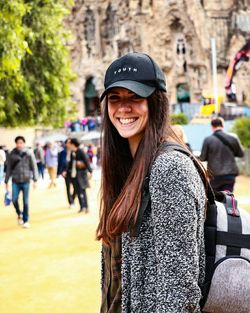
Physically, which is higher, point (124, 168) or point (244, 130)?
point (124, 168)

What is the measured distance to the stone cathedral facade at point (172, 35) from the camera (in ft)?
131

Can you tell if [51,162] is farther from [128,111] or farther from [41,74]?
[128,111]

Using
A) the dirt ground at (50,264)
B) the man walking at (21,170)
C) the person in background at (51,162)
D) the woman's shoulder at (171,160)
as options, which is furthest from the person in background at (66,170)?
the woman's shoulder at (171,160)

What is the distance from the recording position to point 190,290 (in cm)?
176

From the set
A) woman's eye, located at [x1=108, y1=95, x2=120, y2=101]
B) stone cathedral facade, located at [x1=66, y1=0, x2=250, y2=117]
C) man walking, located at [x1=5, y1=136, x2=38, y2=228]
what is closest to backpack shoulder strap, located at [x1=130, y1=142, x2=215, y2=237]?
woman's eye, located at [x1=108, y1=95, x2=120, y2=101]

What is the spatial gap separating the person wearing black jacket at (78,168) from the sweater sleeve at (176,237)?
960 centimetres

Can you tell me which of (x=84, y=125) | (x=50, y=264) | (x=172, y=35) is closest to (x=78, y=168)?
(x=50, y=264)

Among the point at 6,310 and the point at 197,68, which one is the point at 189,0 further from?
the point at 6,310

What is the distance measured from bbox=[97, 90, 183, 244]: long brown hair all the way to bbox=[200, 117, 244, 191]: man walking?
5.39 metres

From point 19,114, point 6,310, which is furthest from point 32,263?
point 19,114

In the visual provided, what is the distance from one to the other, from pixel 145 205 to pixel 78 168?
9685 millimetres

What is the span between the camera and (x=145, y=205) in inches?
71.7

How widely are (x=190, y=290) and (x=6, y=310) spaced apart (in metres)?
3.65

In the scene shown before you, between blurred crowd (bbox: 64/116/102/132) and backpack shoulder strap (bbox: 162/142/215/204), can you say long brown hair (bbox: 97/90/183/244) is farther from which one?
blurred crowd (bbox: 64/116/102/132)
